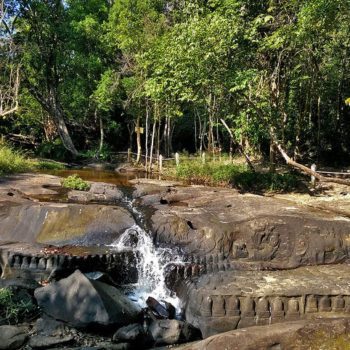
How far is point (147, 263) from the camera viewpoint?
9.41m

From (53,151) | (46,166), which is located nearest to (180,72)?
(46,166)

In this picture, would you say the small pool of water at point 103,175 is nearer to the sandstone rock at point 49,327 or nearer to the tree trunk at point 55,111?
the tree trunk at point 55,111

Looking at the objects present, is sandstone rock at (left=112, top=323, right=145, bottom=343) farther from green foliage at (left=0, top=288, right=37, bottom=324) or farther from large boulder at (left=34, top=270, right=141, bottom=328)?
green foliage at (left=0, top=288, right=37, bottom=324)

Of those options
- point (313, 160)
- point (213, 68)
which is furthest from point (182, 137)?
point (213, 68)

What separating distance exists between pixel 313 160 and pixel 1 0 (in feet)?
60.4

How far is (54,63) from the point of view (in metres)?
29.0

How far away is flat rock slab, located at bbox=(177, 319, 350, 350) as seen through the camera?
4898 mm

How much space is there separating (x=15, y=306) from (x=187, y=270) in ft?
11.0

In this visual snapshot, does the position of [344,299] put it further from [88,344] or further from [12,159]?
[12,159]

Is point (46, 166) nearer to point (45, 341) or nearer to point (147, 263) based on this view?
point (147, 263)

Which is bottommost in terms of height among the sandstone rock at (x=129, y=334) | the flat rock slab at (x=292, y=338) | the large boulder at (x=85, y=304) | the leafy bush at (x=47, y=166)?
the sandstone rock at (x=129, y=334)

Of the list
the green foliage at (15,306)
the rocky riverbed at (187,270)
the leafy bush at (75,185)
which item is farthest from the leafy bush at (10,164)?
the green foliage at (15,306)

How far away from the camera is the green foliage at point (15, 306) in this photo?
6.99 metres

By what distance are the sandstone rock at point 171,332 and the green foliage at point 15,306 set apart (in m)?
2.10
